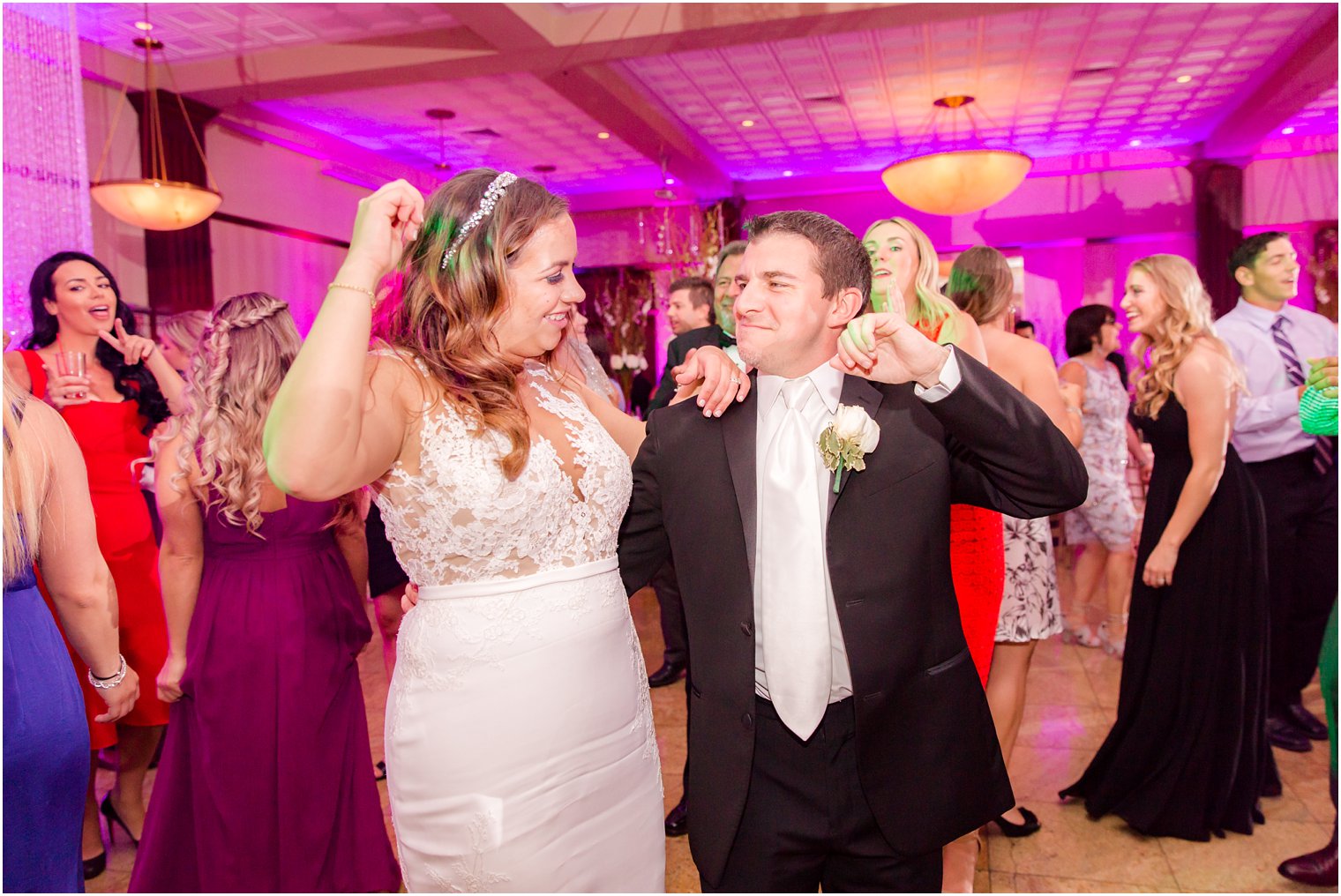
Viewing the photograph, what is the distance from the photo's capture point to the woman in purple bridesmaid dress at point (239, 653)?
104 inches

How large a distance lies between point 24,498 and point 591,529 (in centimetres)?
109

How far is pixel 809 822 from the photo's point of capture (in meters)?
1.64

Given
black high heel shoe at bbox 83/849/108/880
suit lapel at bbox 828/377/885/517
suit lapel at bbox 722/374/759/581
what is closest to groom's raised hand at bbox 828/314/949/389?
suit lapel at bbox 828/377/885/517

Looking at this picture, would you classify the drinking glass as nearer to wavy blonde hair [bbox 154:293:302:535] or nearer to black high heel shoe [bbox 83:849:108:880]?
wavy blonde hair [bbox 154:293:302:535]

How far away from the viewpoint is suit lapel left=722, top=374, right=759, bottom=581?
1645 millimetres

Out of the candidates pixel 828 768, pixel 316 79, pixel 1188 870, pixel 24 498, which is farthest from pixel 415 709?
pixel 316 79

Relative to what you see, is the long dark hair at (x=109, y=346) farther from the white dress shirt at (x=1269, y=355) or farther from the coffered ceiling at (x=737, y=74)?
the white dress shirt at (x=1269, y=355)

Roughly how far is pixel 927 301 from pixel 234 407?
6.50ft

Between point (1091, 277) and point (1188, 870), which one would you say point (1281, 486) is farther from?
point (1091, 277)

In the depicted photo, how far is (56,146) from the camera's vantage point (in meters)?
6.16

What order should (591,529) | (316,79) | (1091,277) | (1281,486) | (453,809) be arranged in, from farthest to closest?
(1091,277) < (316,79) < (1281,486) < (591,529) < (453,809)

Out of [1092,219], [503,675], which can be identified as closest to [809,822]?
[503,675]

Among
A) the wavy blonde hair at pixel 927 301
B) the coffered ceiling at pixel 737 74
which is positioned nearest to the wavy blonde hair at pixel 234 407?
the wavy blonde hair at pixel 927 301

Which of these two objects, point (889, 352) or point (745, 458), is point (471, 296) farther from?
point (889, 352)
